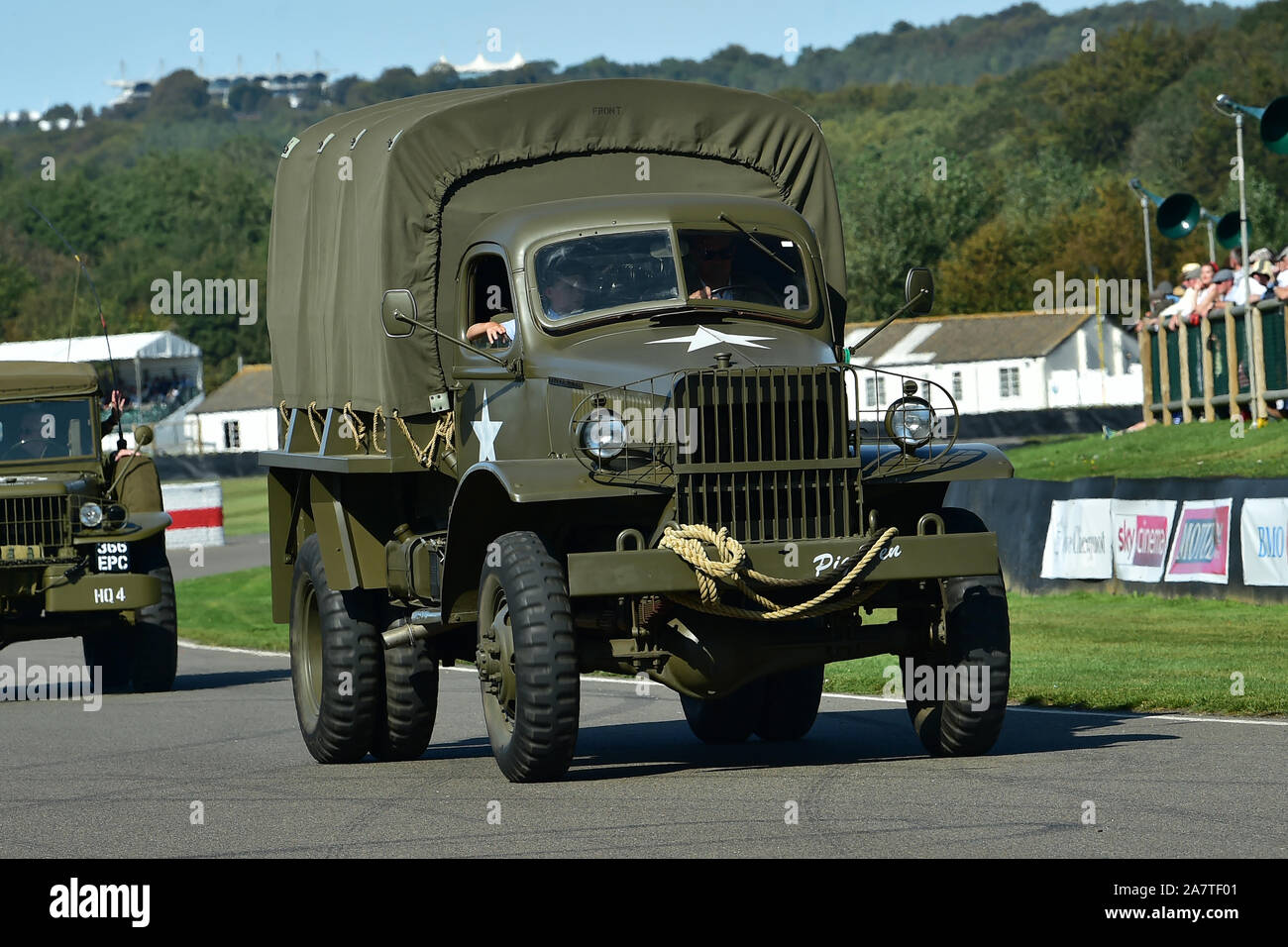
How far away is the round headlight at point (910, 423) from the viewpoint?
11.2 m

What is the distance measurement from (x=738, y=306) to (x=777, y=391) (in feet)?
4.44

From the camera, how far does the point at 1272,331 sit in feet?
118

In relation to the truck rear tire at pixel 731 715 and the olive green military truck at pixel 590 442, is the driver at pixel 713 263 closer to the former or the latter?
the olive green military truck at pixel 590 442

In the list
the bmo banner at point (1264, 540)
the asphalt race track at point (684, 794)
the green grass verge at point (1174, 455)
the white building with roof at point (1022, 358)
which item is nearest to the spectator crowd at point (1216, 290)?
the green grass verge at point (1174, 455)

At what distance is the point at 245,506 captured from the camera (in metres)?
68.6

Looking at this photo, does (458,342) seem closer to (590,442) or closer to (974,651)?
(590,442)

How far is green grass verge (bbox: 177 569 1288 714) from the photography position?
1527 centimetres

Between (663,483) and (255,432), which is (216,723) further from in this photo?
(255,432)

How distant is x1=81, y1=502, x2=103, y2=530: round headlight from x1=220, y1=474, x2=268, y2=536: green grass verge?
32.3 meters

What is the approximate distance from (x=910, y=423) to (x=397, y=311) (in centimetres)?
283

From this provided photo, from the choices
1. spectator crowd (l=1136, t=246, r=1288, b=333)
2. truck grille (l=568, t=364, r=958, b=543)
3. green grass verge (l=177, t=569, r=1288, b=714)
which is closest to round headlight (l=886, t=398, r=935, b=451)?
truck grille (l=568, t=364, r=958, b=543)

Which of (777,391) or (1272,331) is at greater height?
(1272,331)
